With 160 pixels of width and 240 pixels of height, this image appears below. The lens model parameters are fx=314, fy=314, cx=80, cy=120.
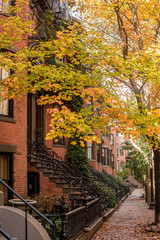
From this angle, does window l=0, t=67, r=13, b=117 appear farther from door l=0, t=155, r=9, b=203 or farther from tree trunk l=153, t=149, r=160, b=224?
tree trunk l=153, t=149, r=160, b=224

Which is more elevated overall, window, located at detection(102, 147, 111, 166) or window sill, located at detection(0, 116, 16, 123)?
window sill, located at detection(0, 116, 16, 123)

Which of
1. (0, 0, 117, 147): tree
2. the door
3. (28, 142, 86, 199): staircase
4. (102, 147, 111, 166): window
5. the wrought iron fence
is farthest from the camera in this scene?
(102, 147, 111, 166): window

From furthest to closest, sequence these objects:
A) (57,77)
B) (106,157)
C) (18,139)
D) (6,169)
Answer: (106,157) < (18,139) < (6,169) < (57,77)

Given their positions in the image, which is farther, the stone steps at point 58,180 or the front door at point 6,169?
the stone steps at point 58,180

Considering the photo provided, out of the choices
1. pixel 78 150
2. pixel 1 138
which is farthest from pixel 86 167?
pixel 1 138

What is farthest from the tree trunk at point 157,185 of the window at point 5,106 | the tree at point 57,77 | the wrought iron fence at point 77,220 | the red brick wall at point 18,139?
the window at point 5,106

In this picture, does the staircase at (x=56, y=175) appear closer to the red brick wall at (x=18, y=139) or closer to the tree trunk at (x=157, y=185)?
the red brick wall at (x=18, y=139)

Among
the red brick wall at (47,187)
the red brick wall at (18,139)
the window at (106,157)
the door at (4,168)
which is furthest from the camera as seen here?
the window at (106,157)

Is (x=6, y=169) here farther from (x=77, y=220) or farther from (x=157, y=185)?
(x=157, y=185)

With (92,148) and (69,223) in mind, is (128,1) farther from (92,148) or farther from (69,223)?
(92,148)

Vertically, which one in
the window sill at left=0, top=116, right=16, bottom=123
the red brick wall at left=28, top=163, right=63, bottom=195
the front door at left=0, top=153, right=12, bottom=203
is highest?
the window sill at left=0, top=116, right=16, bottom=123

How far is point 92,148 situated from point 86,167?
907cm

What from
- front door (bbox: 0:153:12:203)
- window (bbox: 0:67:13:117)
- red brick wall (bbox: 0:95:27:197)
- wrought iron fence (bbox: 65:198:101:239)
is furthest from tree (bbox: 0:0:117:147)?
front door (bbox: 0:153:12:203)

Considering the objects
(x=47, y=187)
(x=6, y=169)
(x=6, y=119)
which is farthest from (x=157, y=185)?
(x=6, y=119)
